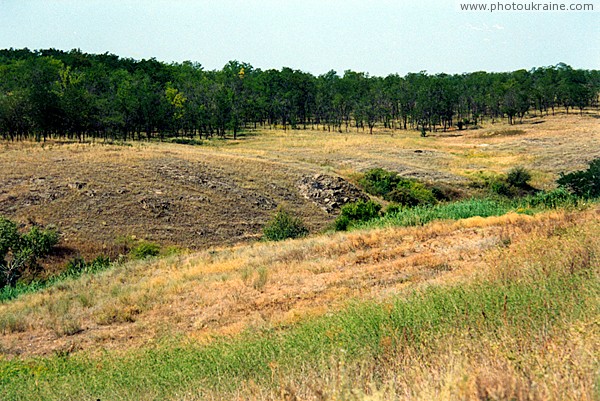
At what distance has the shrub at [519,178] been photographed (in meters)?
51.1

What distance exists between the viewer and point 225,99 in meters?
93.1

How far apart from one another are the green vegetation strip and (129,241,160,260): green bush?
77.0 ft

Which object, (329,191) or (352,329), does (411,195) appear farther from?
(352,329)

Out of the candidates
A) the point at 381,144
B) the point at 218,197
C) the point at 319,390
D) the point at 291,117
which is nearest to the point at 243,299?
the point at 319,390

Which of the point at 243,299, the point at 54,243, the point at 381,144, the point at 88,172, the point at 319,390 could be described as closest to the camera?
the point at 319,390

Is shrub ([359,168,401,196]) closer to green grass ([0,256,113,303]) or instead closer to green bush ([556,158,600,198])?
green bush ([556,158,600,198])

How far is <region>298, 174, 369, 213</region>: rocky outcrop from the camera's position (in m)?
45.6

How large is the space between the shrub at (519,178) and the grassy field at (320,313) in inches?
1100

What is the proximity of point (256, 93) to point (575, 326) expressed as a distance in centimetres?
11648

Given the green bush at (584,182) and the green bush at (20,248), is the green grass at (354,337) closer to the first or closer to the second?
the green bush at (20,248)

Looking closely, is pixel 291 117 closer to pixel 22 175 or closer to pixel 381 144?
pixel 381 144

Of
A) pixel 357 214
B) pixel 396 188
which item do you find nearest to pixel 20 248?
pixel 357 214

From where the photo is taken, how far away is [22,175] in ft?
133

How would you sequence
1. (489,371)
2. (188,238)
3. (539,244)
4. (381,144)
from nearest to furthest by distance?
(489,371), (539,244), (188,238), (381,144)
